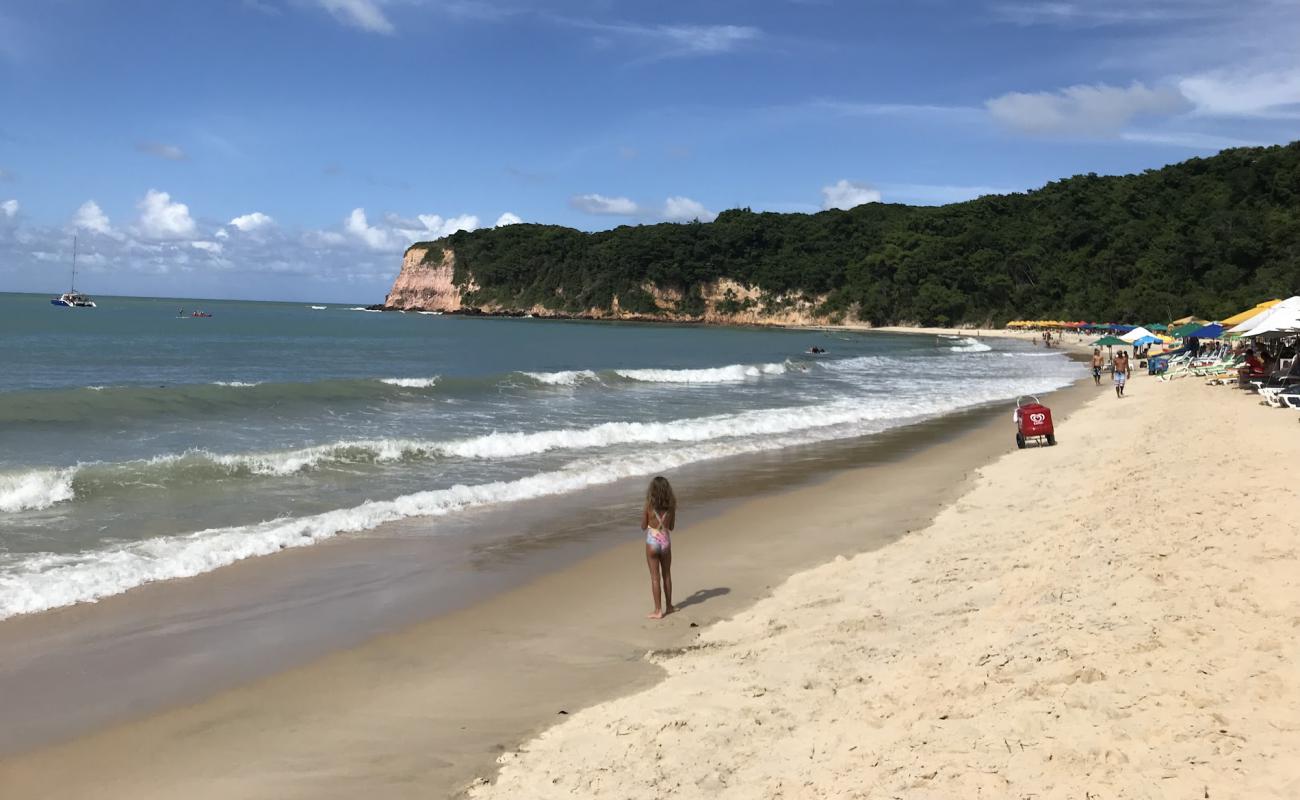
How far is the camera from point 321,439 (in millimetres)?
18453

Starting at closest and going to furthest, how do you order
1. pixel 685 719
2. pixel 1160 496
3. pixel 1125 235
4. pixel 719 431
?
pixel 685 719, pixel 1160 496, pixel 719 431, pixel 1125 235

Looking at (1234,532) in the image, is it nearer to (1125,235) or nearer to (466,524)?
(466,524)

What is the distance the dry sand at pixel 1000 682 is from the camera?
13.3 feet

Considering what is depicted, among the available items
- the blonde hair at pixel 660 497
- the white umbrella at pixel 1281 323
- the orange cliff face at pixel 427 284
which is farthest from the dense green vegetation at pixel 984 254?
the blonde hair at pixel 660 497

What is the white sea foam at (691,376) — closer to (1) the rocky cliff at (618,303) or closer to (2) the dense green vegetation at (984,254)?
(2) the dense green vegetation at (984,254)

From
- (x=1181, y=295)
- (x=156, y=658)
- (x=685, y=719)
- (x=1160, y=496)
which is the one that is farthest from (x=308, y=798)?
(x=1181, y=295)

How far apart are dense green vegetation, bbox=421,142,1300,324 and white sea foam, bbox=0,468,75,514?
83693mm

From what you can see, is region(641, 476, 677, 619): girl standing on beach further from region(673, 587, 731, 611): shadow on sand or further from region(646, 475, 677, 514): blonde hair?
region(673, 587, 731, 611): shadow on sand

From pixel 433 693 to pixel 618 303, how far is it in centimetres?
14326

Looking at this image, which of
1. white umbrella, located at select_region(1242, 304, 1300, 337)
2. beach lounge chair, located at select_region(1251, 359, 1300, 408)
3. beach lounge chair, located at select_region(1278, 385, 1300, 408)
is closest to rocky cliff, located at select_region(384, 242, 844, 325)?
white umbrella, located at select_region(1242, 304, 1300, 337)

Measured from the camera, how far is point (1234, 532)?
7449mm

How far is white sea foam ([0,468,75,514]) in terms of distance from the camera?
38.7ft

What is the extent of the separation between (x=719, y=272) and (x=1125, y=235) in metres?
60.6

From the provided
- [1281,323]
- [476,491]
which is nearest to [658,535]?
[476,491]
